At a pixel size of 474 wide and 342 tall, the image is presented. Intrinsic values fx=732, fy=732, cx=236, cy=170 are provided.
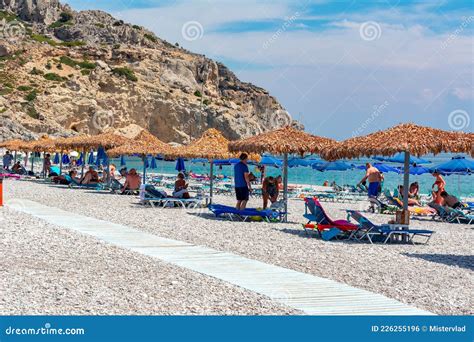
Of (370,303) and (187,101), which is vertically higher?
(187,101)

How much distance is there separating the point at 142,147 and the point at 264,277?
16.2 m

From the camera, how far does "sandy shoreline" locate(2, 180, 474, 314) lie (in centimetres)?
803

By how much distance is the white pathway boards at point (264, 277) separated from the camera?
279 inches

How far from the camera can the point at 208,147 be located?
71.4 ft

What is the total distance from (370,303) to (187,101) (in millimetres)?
86587

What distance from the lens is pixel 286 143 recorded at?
16.4m

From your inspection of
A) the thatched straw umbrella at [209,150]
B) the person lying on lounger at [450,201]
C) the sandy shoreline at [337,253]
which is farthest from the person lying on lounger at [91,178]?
the person lying on lounger at [450,201]

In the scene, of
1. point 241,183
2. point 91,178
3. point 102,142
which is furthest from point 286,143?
point 91,178

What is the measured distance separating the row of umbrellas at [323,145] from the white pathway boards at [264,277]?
4.22 m

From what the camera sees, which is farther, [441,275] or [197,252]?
[197,252]
